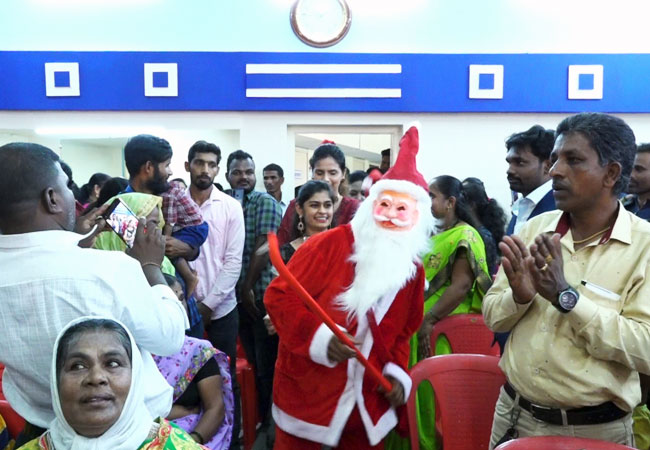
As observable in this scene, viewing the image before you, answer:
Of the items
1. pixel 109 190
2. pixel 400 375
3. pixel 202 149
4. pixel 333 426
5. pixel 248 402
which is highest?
pixel 202 149

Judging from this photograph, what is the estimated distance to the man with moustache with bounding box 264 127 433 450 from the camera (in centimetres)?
190

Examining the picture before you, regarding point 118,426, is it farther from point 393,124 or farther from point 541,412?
point 393,124

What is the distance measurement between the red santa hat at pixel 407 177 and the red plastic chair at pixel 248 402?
1513 millimetres

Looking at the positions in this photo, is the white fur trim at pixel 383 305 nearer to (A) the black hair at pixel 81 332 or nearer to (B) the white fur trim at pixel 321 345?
(B) the white fur trim at pixel 321 345

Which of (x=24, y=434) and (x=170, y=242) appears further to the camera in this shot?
(x=170, y=242)

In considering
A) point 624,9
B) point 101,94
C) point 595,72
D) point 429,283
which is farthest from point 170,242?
point 624,9

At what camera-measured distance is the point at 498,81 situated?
5.57 metres

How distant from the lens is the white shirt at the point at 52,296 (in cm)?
124

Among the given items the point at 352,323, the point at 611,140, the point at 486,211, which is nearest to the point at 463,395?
the point at 352,323

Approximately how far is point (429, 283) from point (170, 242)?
4.14 feet

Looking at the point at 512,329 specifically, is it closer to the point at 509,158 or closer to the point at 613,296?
the point at 613,296

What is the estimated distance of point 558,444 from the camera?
1387 millimetres

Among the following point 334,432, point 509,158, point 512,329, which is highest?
point 509,158

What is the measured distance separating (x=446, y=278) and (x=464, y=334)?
0.94ft
